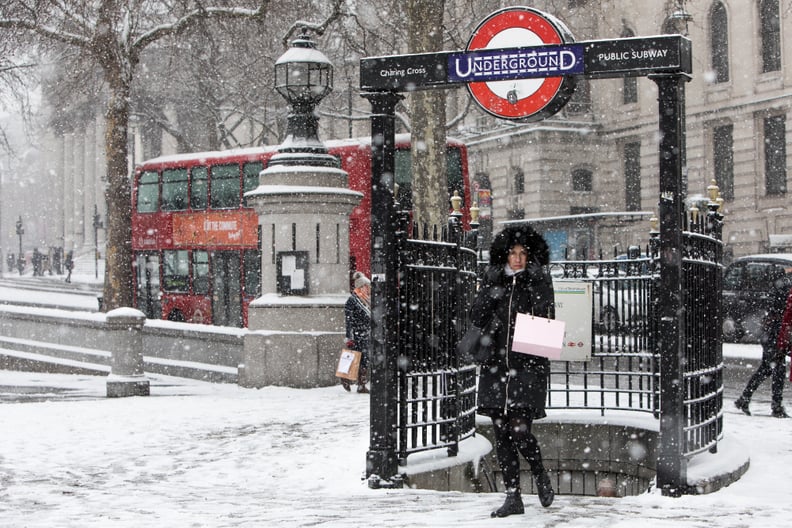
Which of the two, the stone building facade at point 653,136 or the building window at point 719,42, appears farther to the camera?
the building window at point 719,42

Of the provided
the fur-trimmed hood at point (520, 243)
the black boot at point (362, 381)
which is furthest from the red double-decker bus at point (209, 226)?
the fur-trimmed hood at point (520, 243)

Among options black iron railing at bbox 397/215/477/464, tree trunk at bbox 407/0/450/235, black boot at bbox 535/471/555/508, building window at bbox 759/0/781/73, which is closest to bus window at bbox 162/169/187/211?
tree trunk at bbox 407/0/450/235

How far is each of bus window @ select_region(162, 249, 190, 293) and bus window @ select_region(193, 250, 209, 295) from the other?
265mm

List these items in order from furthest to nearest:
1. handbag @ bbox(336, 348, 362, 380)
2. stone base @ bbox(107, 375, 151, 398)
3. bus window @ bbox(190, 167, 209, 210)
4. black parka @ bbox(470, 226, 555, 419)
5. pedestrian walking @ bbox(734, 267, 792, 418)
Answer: bus window @ bbox(190, 167, 209, 210) < stone base @ bbox(107, 375, 151, 398) < handbag @ bbox(336, 348, 362, 380) < pedestrian walking @ bbox(734, 267, 792, 418) < black parka @ bbox(470, 226, 555, 419)

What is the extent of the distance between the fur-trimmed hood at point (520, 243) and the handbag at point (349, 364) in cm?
722

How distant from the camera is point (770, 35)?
35.2 metres

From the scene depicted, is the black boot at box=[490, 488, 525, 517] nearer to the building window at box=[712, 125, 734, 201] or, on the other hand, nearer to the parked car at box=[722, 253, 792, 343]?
the parked car at box=[722, 253, 792, 343]

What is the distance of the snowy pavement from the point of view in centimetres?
645

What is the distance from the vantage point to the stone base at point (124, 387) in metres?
15.2

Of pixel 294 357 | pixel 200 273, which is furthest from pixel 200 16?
pixel 294 357

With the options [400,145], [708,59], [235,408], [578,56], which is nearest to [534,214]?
[708,59]

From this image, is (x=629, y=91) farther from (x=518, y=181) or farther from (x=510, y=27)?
(x=510, y=27)

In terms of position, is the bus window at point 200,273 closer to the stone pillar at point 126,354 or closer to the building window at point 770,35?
the stone pillar at point 126,354

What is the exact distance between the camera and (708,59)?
122 ft
